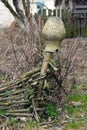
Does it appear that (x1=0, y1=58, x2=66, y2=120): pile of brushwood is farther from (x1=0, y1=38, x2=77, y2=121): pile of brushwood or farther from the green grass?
the green grass

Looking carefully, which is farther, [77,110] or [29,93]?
[77,110]

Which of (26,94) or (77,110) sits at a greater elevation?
(26,94)

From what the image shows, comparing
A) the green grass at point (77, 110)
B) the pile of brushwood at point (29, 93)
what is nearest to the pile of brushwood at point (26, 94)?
the pile of brushwood at point (29, 93)

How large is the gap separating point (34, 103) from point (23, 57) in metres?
1.22

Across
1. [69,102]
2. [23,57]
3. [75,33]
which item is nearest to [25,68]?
[23,57]

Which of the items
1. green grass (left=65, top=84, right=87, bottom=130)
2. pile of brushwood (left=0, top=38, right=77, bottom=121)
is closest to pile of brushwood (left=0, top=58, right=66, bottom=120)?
pile of brushwood (left=0, top=38, right=77, bottom=121)

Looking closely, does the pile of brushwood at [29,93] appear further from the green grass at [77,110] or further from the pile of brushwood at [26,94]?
the green grass at [77,110]

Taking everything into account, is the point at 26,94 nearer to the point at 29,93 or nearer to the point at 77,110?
the point at 29,93

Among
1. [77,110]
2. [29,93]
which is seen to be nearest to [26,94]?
[29,93]

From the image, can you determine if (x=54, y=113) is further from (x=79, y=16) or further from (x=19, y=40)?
(x=79, y=16)

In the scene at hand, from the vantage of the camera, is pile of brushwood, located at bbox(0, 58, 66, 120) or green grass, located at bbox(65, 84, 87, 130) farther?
green grass, located at bbox(65, 84, 87, 130)

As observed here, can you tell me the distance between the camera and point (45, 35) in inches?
188

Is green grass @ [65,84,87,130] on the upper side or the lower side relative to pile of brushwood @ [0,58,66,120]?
lower

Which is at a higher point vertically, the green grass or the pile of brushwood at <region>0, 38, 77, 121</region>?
the pile of brushwood at <region>0, 38, 77, 121</region>
